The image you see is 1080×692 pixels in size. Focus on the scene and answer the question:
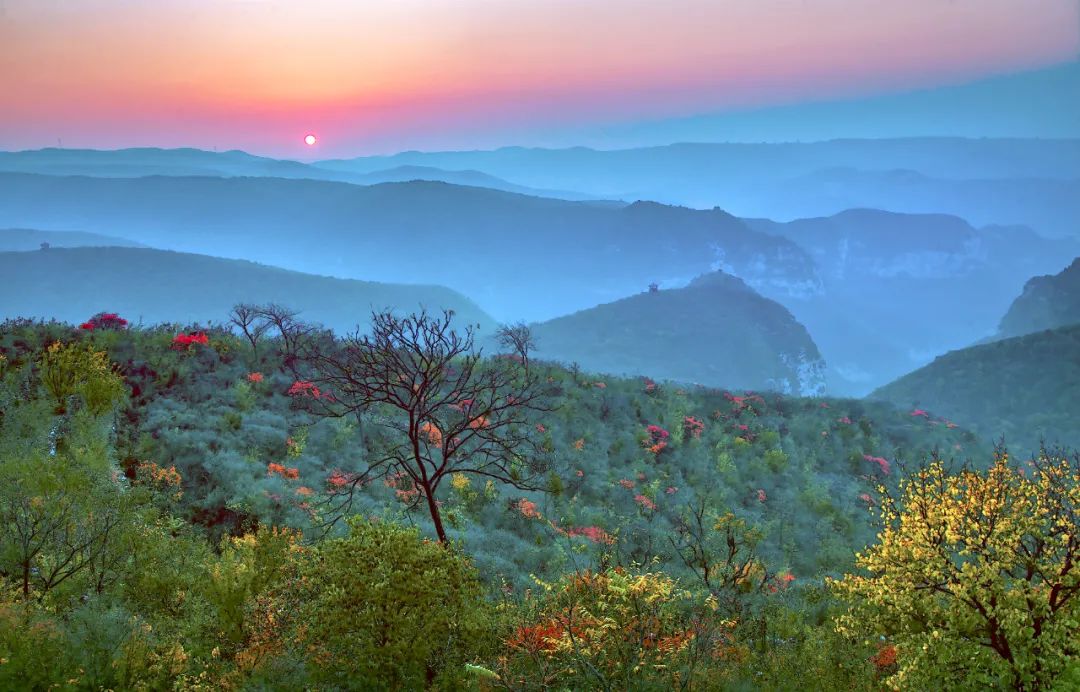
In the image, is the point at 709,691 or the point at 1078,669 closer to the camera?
the point at 1078,669

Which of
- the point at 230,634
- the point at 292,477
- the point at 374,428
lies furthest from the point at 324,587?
the point at 374,428

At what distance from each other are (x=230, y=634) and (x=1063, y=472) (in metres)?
10.9

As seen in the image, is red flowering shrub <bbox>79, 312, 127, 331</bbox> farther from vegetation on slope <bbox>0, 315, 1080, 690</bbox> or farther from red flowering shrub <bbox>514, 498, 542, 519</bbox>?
red flowering shrub <bbox>514, 498, 542, 519</bbox>

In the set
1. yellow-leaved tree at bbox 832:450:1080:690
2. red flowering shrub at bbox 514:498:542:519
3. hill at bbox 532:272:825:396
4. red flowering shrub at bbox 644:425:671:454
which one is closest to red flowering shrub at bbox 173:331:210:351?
red flowering shrub at bbox 514:498:542:519

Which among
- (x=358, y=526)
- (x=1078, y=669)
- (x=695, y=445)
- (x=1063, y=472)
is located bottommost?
(x=695, y=445)

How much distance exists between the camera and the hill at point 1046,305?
488 ft

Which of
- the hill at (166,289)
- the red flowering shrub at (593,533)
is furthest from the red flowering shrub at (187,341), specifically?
the hill at (166,289)

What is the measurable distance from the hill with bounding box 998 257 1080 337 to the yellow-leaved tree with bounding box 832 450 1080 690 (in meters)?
179

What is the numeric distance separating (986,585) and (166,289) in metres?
184

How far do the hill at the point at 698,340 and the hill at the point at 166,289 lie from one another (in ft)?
114

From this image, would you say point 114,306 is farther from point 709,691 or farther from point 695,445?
point 709,691

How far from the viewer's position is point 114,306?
151125 mm

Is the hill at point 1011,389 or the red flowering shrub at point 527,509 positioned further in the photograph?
the hill at point 1011,389

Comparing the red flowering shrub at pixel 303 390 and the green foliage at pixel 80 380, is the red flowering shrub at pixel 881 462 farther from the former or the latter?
the green foliage at pixel 80 380
